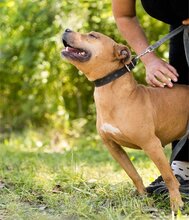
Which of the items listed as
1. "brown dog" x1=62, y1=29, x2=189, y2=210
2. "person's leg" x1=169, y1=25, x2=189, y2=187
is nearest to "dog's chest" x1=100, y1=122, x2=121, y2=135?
"brown dog" x1=62, y1=29, x2=189, y2=210

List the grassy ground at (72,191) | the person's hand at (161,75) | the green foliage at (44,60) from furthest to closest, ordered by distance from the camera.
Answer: the green foliage at (44,60)
the person's hand at (161,75)
the grassy ground at (72,191)

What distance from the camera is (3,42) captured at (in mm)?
7719

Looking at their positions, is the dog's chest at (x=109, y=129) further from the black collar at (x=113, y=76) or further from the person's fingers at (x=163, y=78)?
the person's fingers at (x=163, y=78)

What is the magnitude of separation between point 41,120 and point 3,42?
144 cm

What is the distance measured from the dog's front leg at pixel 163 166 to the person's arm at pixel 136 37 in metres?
0.42

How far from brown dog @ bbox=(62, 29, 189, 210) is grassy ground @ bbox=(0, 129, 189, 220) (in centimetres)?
30

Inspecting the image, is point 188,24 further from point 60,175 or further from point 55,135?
point 55,135

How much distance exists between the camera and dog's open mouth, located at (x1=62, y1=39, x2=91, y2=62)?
3197 mm

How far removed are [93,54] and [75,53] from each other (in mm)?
103

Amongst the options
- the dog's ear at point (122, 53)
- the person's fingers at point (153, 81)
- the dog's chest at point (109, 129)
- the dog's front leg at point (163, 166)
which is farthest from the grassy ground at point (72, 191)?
the dog's ear at point (122, 53)

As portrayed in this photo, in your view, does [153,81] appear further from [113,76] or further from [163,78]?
[113,76]

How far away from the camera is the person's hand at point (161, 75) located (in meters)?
3.42

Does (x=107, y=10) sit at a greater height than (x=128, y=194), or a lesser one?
greater

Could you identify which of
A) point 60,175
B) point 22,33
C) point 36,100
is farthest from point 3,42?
point 60,175
